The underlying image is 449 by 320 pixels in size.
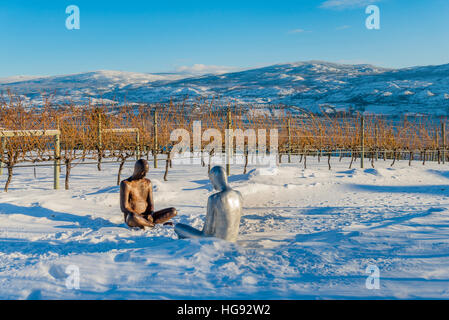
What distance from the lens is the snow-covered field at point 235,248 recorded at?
8.64 feet

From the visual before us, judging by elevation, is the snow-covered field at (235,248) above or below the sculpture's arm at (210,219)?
below

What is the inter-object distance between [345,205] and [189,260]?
371 cm

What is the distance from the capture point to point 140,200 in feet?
15.7

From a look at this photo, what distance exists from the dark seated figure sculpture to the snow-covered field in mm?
168

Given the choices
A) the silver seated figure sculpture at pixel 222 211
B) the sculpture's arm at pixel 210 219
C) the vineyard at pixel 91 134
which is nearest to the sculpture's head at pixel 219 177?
the silver seated figure sculpture at pixel 222 211

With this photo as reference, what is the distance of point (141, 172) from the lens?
4.70 m

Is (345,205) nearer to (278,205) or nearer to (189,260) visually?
(278,205)

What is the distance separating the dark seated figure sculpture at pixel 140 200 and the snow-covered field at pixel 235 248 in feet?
0.55

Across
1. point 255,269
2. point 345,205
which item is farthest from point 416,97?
point 255,269

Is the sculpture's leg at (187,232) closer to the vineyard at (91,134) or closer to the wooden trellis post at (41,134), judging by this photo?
the vineyard at (91,134)
